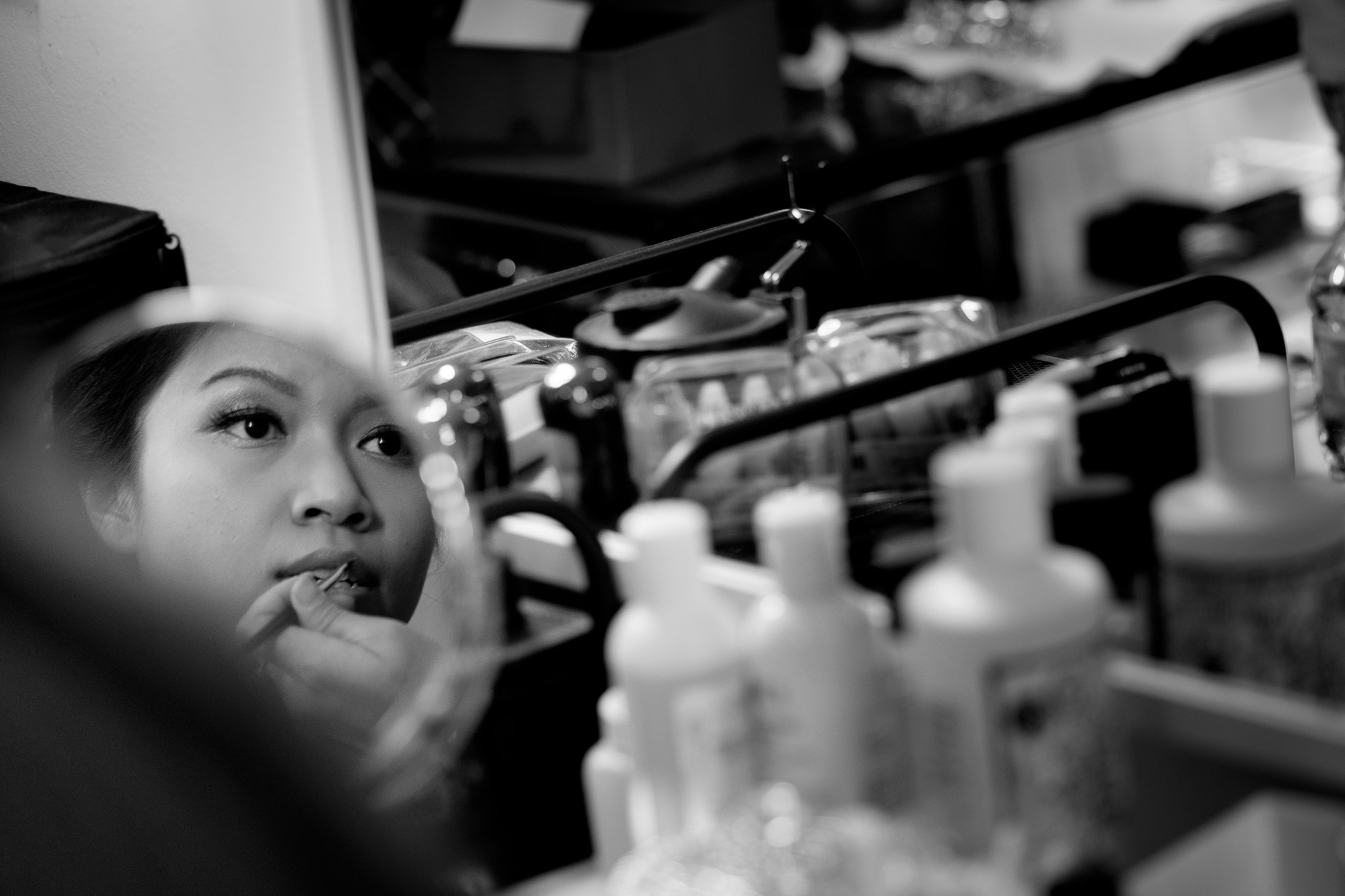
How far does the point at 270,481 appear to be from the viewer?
1394 mm

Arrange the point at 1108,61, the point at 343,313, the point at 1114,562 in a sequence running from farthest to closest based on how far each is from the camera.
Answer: the point at 1108,61 → the point at 343,313 → the point at 1114,562

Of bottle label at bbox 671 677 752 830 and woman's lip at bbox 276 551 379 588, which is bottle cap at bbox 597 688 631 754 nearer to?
bottle label at bbox 671 677 752 830

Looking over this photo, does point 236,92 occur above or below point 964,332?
above

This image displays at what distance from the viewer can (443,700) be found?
104 cm

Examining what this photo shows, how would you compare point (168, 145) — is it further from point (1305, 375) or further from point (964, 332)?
point (1305, 375)

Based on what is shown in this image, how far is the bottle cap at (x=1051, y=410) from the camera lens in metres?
0.90

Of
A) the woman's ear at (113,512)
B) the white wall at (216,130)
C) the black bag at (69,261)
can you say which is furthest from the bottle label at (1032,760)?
the black bag at (69,261)

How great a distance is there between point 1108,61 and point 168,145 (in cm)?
308

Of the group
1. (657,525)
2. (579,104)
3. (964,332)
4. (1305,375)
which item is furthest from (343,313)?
(579,104)

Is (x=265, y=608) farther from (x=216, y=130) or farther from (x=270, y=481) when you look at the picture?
(x=216, y=130)

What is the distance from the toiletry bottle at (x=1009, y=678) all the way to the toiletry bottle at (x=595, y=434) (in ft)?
2.11

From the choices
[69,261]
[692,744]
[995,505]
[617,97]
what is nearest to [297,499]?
[69,261]

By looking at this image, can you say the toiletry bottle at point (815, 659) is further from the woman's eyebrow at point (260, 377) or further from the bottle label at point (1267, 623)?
the woman's eyebrow at point (260, 377)

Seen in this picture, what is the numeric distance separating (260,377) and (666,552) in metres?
0.72
